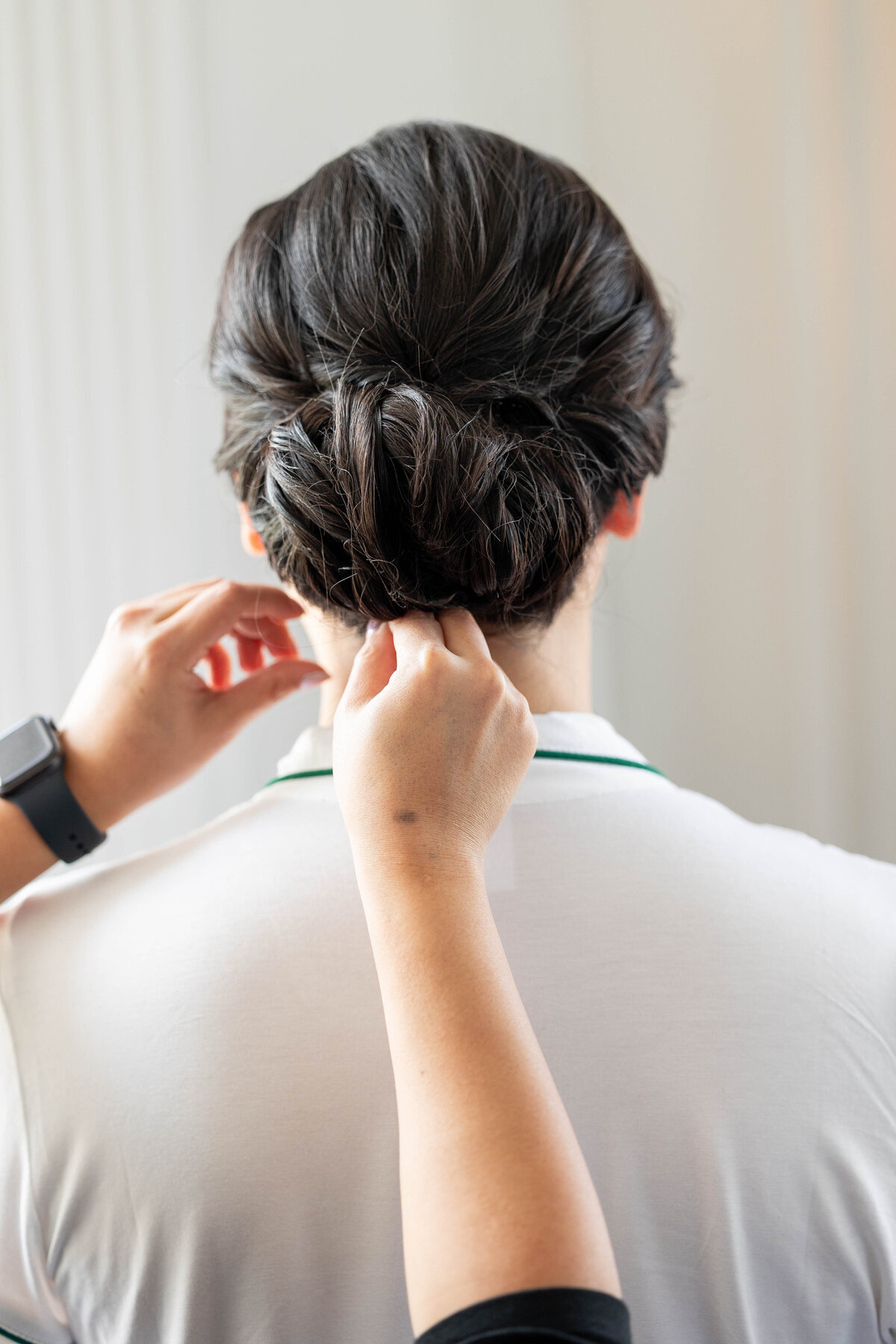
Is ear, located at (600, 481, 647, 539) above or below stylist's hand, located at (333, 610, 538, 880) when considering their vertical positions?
above

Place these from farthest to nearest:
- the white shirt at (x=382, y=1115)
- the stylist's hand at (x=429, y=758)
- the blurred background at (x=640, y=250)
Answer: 1. the blurred background at (x=640, y=250)
2. the white shirt at (x=382, y=1115)
3. the stylist's hand at (x=429, y=758)

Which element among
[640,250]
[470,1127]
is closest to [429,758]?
[470,1127]

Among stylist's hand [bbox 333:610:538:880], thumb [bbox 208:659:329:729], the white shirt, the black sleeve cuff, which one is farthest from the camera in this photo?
thumb [bbox 208:659:329:729]

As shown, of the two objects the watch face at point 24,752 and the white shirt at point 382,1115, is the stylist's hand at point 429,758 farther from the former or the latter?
the watch face at point 24,752

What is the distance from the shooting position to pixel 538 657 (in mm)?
746

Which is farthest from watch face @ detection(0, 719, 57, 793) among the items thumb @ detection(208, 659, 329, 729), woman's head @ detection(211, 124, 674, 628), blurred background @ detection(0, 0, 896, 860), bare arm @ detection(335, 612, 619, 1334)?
blurred background @ detection(0, 0, 896, 860)

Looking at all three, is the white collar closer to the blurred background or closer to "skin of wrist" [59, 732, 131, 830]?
"skin of wrist" [59, 732, 131, 830]

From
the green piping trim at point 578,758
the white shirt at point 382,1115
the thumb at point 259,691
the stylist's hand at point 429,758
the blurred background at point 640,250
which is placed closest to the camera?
the stylist's hand at point 429,758

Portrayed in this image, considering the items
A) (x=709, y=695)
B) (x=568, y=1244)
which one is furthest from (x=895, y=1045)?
(x=709, y=695)

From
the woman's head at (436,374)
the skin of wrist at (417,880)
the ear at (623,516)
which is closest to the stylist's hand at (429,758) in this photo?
the skin of wrist at (417,880)

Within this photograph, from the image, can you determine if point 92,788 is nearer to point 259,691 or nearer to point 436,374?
point 259,691

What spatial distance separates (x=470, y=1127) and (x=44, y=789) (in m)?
0.51

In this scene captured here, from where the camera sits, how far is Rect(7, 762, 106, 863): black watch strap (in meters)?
0.77

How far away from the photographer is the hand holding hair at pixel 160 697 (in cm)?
81
